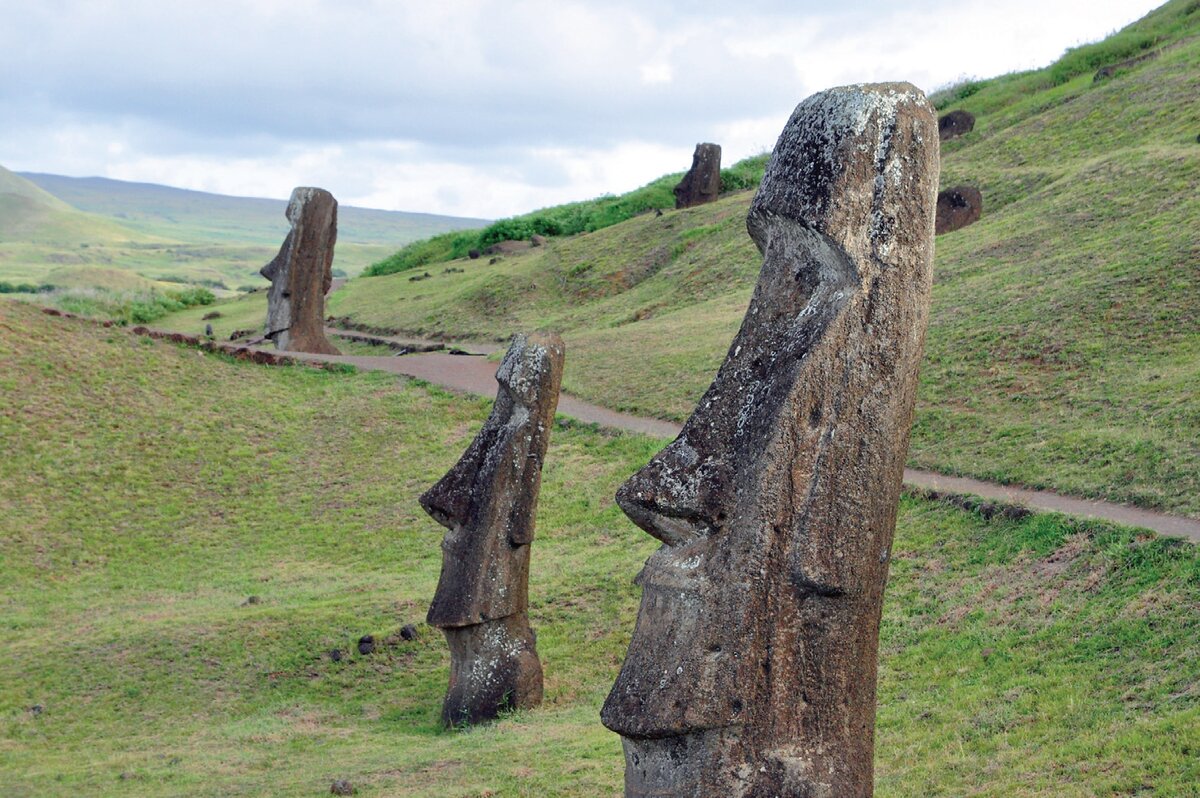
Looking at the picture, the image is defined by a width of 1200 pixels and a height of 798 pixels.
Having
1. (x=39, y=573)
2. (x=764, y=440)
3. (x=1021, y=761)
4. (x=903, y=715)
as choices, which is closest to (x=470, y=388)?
(x=39, y=573)

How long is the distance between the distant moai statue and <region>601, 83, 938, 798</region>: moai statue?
1793 inches

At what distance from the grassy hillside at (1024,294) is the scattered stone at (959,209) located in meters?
0.69

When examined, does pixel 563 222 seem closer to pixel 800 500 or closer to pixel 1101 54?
pixel 1101 54

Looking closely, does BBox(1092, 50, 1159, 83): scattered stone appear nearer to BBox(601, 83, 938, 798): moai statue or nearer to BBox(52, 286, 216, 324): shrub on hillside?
BBox(52, 286, 216, 324): shrub on hillside

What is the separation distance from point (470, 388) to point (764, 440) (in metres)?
22.2

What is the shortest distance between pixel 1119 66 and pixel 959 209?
14237 mm

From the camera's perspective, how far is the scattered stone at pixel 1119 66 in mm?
44000

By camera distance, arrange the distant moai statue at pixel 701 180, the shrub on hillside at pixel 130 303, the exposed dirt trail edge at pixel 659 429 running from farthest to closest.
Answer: the distant moai statue at pixel 701 180 → the shrub on hillside at pixel 130 303 → the exposed dirt trail edge at pixel 659 429

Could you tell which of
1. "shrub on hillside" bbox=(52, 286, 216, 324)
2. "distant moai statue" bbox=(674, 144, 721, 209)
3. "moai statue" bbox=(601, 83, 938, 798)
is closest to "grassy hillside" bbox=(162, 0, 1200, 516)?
"distant moai statue" bbox=(674, 144, 721, 209)

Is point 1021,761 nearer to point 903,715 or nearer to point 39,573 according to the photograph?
point 903,715

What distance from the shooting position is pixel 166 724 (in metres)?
13.2

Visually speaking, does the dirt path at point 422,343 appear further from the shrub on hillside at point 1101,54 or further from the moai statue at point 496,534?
the shrub on hillside at point 1101,54

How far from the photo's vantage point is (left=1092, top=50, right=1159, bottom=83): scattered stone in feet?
144

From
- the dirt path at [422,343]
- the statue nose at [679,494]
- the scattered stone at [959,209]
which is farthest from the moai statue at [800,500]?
the scattered stone at [959,209]
